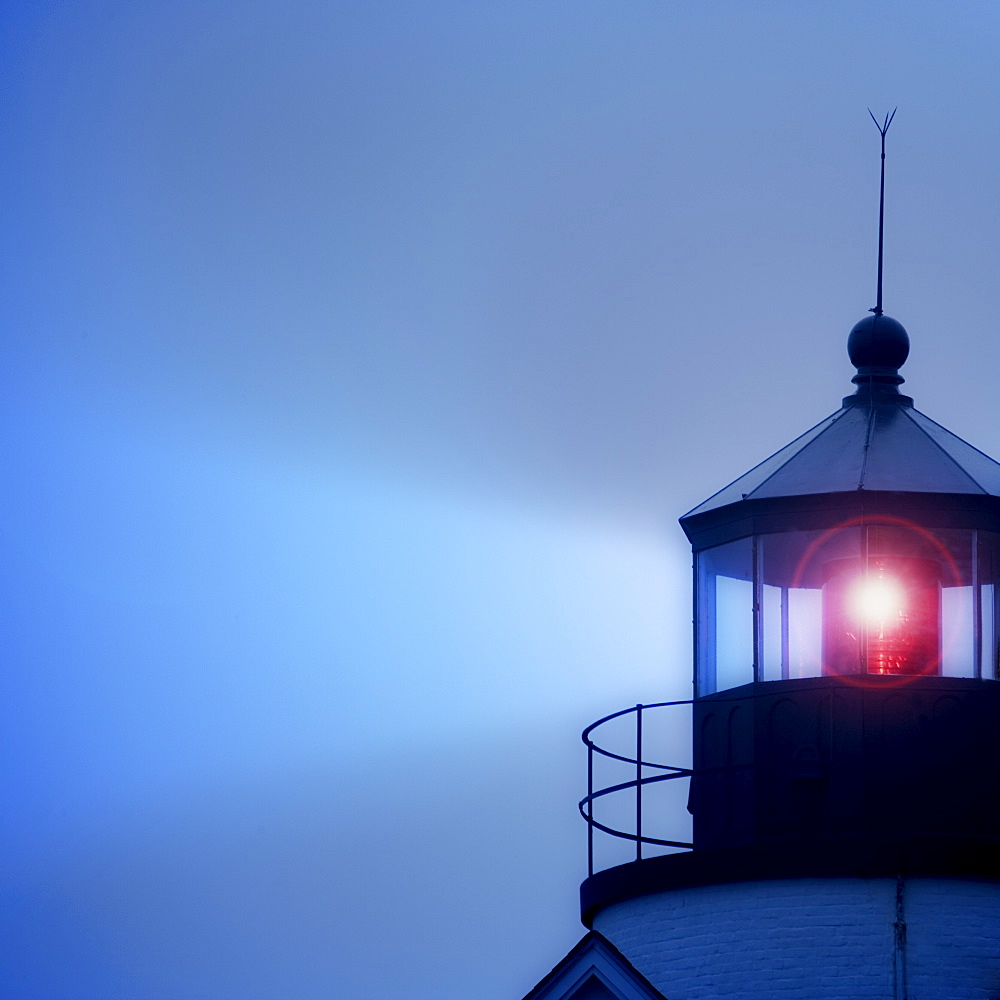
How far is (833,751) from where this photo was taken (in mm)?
14211

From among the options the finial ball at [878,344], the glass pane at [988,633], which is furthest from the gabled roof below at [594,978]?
the finial ball at [878,344]

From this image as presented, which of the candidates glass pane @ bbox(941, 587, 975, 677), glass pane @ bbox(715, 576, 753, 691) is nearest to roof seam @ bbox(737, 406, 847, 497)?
glass pane @ bbox(715, 576, 753, 691)

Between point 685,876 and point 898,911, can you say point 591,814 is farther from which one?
point 898,911

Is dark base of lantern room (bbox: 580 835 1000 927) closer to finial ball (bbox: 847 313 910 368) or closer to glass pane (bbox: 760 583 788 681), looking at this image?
glass pane (bbox: 760 583 788 681)

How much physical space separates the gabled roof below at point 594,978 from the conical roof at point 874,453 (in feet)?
10.3

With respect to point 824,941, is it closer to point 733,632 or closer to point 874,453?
point 733,632

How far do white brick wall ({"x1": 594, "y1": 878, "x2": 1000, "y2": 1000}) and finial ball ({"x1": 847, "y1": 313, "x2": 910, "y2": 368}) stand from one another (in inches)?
141

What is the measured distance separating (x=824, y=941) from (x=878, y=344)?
13.0 feet

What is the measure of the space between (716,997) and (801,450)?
3458 millimetres

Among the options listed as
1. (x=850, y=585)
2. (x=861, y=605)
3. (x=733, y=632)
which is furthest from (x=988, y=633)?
(x=733, y=632)

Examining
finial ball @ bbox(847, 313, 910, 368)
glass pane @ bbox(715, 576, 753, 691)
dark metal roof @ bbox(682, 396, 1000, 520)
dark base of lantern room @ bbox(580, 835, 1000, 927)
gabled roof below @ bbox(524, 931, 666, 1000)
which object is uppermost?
finial ball @ bbox(847, 313, 910, 368)

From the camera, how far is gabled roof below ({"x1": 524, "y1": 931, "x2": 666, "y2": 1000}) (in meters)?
13.2

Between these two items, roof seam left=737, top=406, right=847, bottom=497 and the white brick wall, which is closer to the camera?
the white brick wall

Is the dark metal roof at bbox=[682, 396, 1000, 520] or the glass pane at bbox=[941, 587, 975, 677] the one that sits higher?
the dark metal roof at bbox=[682, 396, 1000, 520]
